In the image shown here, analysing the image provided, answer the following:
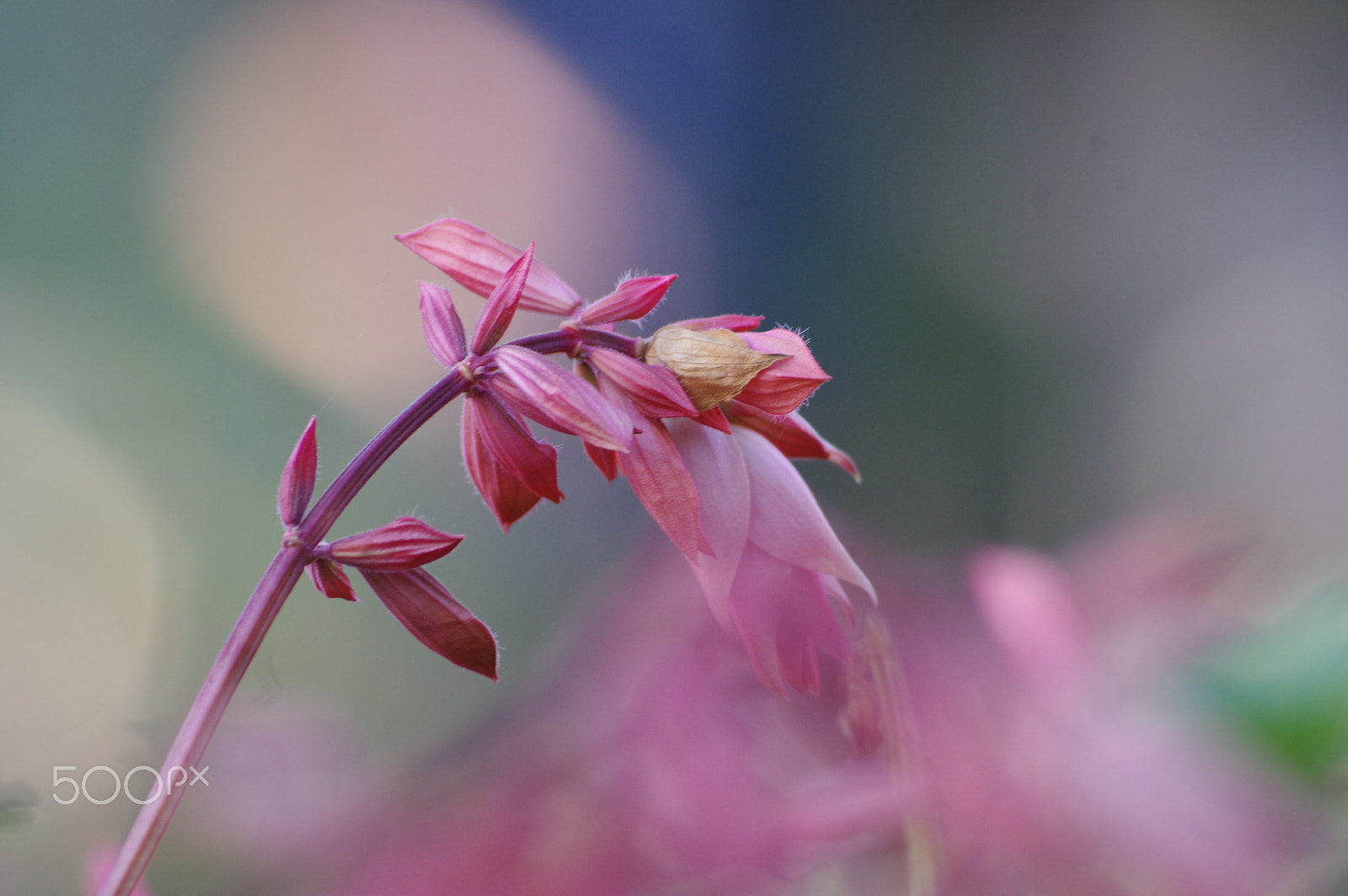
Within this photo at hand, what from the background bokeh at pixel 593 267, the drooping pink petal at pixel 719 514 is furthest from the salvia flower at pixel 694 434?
the background bokeh at pixel 593 267

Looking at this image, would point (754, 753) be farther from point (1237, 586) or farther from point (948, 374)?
point (948, 374)

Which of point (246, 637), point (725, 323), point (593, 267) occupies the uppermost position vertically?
point (593, 267)

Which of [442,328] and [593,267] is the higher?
[593,267]

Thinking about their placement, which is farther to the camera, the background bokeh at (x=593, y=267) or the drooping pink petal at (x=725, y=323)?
the background bokeh at (x=593, y=267)

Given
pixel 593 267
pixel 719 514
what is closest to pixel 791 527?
pixel 719 514

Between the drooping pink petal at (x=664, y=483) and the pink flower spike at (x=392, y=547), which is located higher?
the drooping pink petal at (x=664, y=483)

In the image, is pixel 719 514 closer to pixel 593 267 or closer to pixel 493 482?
pixel 493 482

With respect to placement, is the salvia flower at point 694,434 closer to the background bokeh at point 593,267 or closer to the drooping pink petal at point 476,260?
the drooping pink petal at point 476,260

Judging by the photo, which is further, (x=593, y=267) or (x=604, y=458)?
(x=593, y=267)
